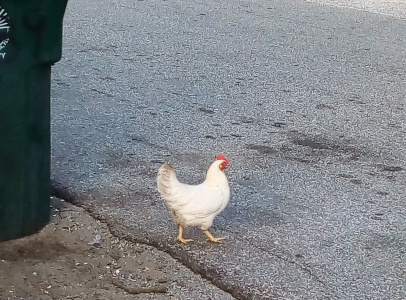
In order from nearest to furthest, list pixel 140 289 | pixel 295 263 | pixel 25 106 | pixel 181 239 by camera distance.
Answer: pixel 140 289
pixel 25 106
pixel 295 263
pixel 181 239

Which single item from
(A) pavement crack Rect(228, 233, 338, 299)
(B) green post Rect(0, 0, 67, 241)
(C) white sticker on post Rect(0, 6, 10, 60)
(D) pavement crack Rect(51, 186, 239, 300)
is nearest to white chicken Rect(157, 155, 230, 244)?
(D) pavement crack Rect(51, 186, 239, 300)

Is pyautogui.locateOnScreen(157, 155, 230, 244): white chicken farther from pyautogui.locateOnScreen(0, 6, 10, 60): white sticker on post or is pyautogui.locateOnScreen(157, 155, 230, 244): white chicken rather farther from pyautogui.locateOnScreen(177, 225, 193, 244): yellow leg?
pyautogui.locateOnScreen(0, 6, 10, 60): white sticker on post

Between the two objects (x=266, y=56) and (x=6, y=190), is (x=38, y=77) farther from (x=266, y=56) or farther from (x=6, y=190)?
(x=266, y=56)

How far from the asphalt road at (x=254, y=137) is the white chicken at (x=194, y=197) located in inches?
7.0

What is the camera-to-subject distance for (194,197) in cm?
403

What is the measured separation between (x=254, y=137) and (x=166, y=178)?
231 centimetres

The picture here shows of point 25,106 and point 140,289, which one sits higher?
point 25,106

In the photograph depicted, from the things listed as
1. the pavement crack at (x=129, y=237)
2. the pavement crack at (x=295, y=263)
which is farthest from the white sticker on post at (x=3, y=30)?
the pavement crack at (x=295, y=263)

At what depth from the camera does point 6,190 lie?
13.1 feet

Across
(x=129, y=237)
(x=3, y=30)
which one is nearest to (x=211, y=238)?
(x=129, y=237)

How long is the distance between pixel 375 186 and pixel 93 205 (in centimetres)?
190

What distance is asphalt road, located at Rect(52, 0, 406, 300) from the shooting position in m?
4.16

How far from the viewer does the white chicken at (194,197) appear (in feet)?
13.0

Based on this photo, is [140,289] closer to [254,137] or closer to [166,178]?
[166,178]
